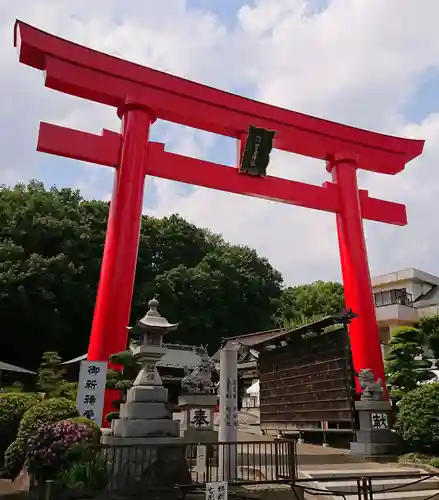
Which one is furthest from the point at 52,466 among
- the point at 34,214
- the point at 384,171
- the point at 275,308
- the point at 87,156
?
the point at 275,308

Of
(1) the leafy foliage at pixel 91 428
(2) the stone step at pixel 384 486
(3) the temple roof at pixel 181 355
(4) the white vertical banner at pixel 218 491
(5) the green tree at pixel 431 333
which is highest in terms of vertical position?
(3) the temple roof at pixel 181 355

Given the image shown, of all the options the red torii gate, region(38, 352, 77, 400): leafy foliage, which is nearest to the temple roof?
region(38, 352, 77, 400): leafy foliage

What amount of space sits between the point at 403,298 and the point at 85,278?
60.9ft

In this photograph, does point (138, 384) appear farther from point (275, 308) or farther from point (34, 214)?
point (275, 308)

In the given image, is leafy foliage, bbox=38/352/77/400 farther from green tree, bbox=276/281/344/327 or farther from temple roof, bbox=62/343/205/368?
green tree, bbox=276/281/344/327

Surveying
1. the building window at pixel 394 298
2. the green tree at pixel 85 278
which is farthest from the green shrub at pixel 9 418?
the building window at pixel 394 298

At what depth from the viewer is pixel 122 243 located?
37.1 ft

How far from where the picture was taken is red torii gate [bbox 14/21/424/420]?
36.8 feet

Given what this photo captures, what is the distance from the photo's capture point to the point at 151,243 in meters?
31.0

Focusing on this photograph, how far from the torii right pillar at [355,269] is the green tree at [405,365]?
0.56 m

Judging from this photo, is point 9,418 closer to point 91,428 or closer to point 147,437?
point 91,428

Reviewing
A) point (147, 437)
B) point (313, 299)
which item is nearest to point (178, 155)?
point (147, 437)

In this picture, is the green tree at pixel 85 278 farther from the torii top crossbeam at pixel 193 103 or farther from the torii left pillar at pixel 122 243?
the torii top crossbeam at pixel 193 103

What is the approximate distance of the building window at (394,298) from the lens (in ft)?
91.8
